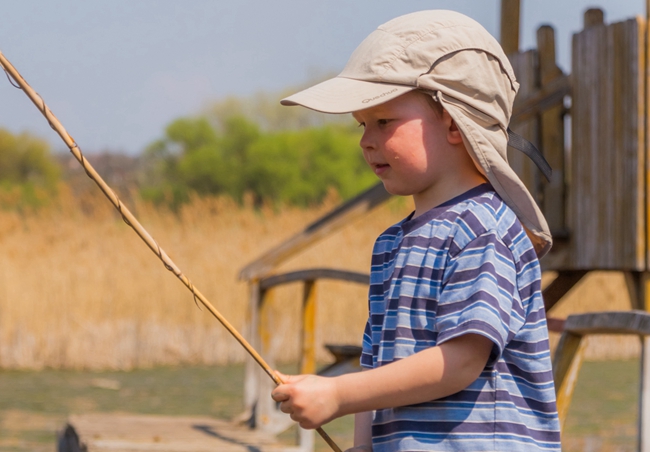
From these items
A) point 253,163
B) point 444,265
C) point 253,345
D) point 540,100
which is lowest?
point 444,265

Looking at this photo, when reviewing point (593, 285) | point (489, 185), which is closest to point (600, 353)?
point (593, 285)

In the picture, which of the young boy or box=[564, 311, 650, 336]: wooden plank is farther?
box=[564, 311, 650, 336]: wooden plank

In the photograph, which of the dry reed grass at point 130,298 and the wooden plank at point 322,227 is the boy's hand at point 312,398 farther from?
the dry reed grass at point 130,298

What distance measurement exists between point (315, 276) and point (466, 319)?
3127 millimetres

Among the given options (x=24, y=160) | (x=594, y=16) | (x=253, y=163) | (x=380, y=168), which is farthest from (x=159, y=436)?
(x=24, y=160)

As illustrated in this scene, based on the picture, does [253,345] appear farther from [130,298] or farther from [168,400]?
[130,298]

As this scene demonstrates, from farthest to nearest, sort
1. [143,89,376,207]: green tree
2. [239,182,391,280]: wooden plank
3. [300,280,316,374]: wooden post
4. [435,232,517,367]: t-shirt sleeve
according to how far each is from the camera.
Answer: [143,89,376,207]: green tree → [300,280,316,374]: wooden post → [239,182,391,280]: wooden plank → [435,232,517,367]: t-shirt sleeve

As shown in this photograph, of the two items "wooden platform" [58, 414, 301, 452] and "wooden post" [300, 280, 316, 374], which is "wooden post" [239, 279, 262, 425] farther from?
"wooden post" [300, 280, 316, 374]

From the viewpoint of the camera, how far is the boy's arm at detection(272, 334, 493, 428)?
1.37m

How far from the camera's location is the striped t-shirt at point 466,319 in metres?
1.38

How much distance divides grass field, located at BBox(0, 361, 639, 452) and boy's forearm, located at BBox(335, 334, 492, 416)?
4.63 meters

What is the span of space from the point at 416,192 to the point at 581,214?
281cm

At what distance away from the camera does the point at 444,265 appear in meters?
1.41

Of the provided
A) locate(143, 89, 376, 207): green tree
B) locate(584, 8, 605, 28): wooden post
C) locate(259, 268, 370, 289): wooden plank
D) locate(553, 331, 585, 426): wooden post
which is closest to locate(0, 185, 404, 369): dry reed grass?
locate(259, 268, 370, 289): wooden plank
